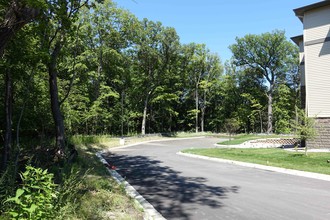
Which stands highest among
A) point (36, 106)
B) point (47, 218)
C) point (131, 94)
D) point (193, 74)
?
point (193, 74)

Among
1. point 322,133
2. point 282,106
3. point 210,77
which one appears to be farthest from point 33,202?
point 210,77

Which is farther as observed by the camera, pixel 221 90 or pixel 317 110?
pixel 221 90

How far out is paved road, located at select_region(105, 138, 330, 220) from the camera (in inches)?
267

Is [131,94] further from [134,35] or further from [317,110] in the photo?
[317,110]

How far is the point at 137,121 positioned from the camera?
173 ft

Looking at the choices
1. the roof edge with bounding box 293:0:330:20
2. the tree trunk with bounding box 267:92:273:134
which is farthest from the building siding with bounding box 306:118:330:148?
the tree trunk with bounding box 267:92:273:134

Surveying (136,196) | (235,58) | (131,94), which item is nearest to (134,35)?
(131,94)

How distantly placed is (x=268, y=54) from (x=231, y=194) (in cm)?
5040

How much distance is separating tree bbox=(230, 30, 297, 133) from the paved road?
4305cm

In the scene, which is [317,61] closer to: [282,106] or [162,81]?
[162,81]

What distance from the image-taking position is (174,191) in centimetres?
928

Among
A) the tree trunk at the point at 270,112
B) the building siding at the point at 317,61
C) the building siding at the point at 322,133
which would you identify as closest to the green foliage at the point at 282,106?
the tree trunk at the point at 270,112

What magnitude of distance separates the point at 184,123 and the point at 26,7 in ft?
184

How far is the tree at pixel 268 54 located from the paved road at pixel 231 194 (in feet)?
141
